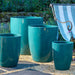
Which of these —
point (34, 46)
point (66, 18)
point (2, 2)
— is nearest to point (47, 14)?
point (66, 18)

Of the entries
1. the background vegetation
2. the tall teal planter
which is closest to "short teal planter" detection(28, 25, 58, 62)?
the tall teal planter

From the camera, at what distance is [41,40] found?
4426 millimetres

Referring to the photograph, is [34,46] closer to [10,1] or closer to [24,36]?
[24,36]

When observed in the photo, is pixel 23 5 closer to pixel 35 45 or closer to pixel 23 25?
pixel 23 25

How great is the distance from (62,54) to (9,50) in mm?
850

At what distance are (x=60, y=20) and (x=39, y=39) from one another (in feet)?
5.44

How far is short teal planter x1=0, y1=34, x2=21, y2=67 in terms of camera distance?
4.02m

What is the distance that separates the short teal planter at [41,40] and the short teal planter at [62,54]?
1.41ft

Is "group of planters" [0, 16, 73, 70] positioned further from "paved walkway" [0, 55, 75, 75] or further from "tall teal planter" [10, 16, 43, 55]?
"paved walkway" [0, 55, 75, 75]

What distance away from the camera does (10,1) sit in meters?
6.75

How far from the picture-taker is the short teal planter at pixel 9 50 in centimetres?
402

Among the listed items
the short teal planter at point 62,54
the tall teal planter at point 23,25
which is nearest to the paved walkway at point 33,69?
the short teal planter at point 62,54

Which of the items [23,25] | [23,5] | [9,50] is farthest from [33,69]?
[23,5]

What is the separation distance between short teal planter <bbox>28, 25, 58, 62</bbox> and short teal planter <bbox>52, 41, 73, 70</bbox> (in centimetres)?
43
